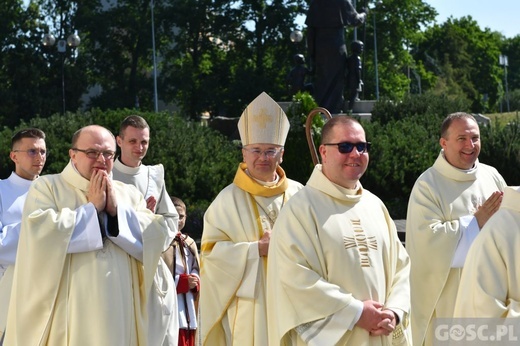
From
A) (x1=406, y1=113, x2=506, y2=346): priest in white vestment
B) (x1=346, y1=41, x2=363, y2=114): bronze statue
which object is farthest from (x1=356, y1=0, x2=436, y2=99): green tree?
(x1=406, y1=113, x2=506, y2=346): priest in white vestment

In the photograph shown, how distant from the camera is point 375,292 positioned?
541cm

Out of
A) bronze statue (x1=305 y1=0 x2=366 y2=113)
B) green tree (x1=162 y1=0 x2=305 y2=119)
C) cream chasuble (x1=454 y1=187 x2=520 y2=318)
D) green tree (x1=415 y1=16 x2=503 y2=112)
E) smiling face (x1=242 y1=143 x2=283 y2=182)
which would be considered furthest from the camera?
green tree (x1=415 y1=16 x2=503 y2=112)

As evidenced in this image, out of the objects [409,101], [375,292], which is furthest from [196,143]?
[375,292]

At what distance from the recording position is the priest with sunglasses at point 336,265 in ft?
17.3

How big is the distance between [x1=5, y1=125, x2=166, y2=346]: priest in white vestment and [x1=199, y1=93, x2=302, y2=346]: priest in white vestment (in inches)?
18.3

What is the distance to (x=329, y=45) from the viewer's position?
2620 cm

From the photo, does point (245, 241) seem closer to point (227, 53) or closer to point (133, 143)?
point (133, 143)

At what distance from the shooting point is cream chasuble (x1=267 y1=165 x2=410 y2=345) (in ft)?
17.3

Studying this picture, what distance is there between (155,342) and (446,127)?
2.36 m

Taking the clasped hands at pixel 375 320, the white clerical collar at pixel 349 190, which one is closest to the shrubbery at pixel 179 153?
the white clerical collar at pixel 349 190

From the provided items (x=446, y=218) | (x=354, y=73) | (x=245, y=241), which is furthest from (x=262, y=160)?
(x=354, y=73)

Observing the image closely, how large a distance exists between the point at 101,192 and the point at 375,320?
6.07ft

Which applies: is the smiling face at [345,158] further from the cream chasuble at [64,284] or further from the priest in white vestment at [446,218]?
the priest in white vestment at [446,218]

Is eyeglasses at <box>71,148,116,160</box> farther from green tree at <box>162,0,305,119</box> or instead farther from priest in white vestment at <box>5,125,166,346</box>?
green tree at <box>162,0,305,119</box>
